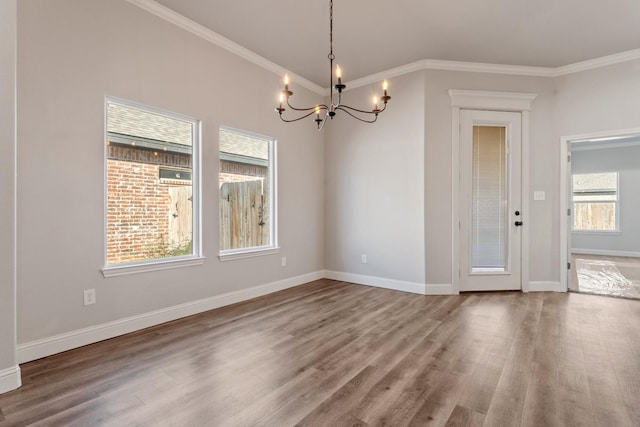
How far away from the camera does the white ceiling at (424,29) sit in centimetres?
316

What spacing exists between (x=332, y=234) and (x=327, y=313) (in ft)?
6.32

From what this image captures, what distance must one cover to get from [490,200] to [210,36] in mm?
4152

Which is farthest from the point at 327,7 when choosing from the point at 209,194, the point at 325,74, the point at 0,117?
the point at 0,117

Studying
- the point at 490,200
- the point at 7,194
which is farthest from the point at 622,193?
the point at 7,194

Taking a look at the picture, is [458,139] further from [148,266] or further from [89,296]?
[89,296]

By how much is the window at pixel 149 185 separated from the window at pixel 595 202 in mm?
9285

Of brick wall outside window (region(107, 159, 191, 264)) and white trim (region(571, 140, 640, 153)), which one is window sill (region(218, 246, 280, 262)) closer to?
brick wall outside window (region(107, 159, 191, 264))

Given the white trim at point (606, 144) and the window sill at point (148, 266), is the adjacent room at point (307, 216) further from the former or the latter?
the white trim at point (606, 144)

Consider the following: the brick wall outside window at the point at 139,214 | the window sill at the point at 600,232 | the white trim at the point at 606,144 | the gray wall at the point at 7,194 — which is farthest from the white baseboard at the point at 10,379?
the window sill at the point at 600,232

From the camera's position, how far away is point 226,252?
12.8 ft

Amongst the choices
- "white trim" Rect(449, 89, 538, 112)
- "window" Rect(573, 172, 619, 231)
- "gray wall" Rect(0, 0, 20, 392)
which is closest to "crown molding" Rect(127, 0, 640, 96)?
"white trim" Rect(449, 89, 538, 112)

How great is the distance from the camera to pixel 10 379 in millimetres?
2041

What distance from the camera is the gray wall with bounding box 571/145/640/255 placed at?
24.3 ft

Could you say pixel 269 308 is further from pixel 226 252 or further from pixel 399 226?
pixel 399 226
